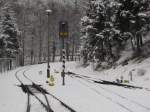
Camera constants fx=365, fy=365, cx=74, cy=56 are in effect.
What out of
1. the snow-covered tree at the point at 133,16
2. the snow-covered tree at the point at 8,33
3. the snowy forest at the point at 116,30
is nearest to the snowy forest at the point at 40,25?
the snow-covered tree at the point at 8,33

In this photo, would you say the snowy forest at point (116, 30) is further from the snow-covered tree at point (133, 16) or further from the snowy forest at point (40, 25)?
the snowy forest at point (40, 25)

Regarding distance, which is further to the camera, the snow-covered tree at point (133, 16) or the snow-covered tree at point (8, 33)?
the snow-covered tree at point (8, 33)

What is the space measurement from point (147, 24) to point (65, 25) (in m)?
14.6

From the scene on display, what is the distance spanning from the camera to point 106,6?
45344 millimetres

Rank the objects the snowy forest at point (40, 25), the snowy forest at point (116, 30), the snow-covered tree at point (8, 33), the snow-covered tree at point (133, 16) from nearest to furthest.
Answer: the snow-covered tree at point (133, 16) < the snowy forest at point (116, 30) < the snow-covered tree at point (8, 33) < the snowy forest at point (40, 25)

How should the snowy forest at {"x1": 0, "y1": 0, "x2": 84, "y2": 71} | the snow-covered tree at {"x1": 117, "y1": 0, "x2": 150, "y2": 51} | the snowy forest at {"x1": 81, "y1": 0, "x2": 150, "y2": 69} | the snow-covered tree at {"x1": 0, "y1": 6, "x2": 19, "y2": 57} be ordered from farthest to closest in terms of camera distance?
the snowy forest at {"x1": 0, "y1": 0, "x2": 84, "y2": 71} → the snow-covered tree at {"x1": 0, "y1": 6, "x2": 19, "y2": 57} → the snowy forest at {"x1": 81, "y1": 0, "x2": 150, "y2": 69} → the snow-covered tree at {"x1": 117, "y1": 0, "x2": 150, "y2": 51}

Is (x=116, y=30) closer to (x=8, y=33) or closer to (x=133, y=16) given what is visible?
(x=133, y=16)

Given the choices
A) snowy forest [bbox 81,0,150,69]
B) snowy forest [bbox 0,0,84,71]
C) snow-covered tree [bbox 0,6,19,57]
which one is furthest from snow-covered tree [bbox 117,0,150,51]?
snowy forest [bbox 0,0,84,71]

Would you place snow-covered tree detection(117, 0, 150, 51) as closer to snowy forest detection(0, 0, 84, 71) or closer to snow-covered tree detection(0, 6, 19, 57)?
snow-covered tree detection(0, 6, 19, 57)

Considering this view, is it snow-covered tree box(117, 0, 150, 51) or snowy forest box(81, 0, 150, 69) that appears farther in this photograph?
→ snowy forest box(81, 0, 150, 69)

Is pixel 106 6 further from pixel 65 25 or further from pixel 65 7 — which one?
pixel 65 7

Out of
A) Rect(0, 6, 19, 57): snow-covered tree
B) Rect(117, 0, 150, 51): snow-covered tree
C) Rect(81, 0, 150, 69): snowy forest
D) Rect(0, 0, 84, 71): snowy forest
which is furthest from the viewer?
Rect(0, 0, 84, 71): snowy forest

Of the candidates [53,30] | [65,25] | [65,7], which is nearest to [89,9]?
[65,25]

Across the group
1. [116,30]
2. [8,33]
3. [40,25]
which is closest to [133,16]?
[116,30]
